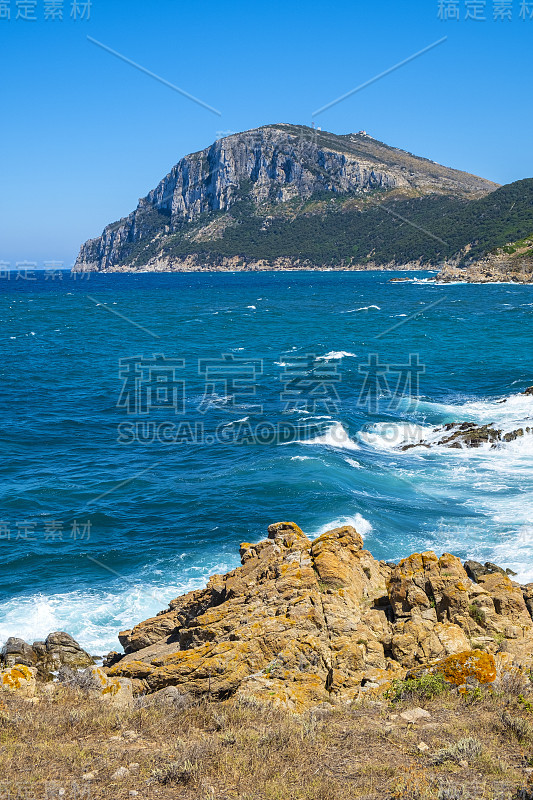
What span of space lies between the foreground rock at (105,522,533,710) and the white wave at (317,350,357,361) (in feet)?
123

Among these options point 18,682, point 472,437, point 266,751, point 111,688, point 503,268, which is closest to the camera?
point 266,751

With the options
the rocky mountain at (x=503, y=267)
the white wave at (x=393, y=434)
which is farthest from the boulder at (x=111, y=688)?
the rocky mountain at (x=503, y=267)

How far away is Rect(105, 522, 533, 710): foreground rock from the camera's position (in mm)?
9180

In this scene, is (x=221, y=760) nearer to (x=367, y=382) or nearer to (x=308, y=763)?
(x=308, y=763)

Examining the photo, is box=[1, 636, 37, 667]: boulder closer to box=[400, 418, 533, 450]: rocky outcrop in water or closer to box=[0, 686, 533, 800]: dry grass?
box=[0, 686, 533, 800]: dry grass

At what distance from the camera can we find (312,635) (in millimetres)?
9688

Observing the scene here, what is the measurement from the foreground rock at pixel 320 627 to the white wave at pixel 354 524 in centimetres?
627

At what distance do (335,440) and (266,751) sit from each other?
75.4 feet

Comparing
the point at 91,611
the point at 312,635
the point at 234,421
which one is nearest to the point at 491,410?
the point at 234,421

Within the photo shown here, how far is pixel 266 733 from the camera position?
24.4 feet

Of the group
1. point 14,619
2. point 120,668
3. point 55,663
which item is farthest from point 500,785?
point 14,619

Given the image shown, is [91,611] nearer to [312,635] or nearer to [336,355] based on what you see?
[312,635]

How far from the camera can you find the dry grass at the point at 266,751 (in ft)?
21.3

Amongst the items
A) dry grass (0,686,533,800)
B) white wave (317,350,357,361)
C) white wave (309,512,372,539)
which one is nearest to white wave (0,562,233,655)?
white wave (309,512,372,539)
